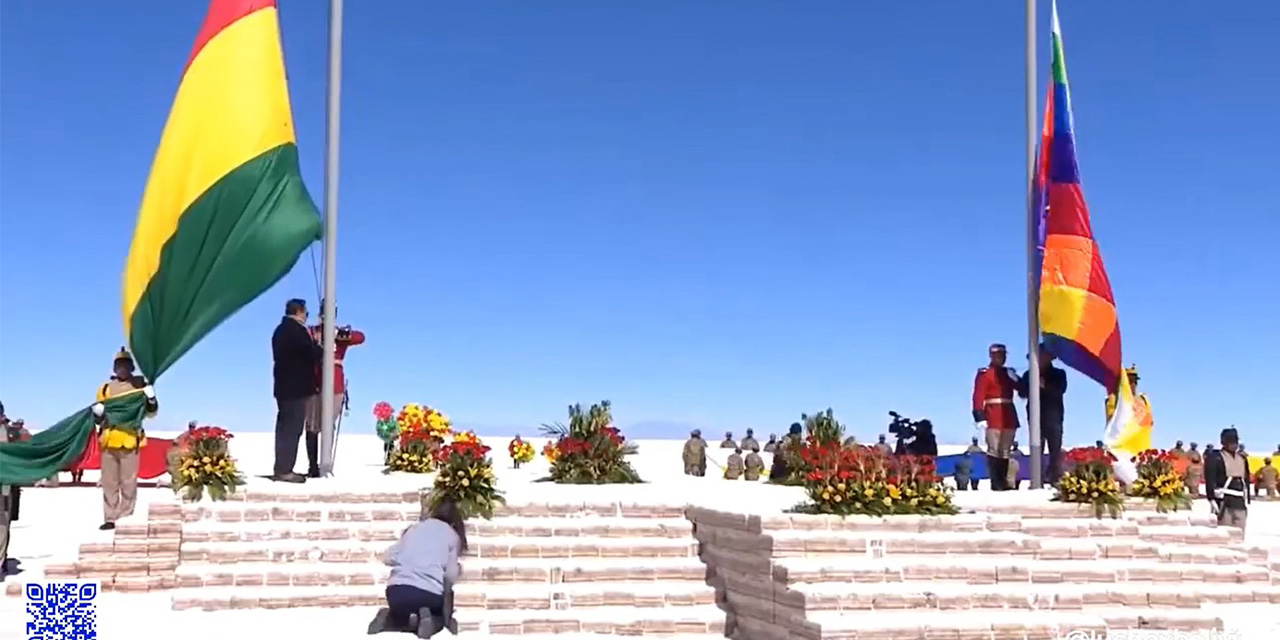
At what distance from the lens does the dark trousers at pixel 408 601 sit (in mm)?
7578

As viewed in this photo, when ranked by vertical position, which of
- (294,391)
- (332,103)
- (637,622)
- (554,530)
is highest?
(332,103)

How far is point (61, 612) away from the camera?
7672 millimetres

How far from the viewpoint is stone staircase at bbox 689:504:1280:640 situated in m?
6.82

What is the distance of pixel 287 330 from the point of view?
34.6ft

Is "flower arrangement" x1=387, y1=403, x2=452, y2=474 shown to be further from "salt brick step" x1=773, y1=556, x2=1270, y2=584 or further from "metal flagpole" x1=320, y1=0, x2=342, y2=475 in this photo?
"salt brick step" x1=773, y1=556, x2=1270, y2=584

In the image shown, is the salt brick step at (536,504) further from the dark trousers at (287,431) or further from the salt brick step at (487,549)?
the dark trousers at (287,431)

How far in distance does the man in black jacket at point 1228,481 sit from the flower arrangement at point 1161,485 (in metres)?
1.57

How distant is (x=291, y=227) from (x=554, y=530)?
4.27m

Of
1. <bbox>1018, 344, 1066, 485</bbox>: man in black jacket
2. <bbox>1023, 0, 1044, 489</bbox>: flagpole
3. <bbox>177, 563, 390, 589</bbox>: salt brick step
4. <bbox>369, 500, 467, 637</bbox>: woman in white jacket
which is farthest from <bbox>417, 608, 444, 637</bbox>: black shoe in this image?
<bbox>1018, 344, 1066, 485</bbox>: man in black jacket

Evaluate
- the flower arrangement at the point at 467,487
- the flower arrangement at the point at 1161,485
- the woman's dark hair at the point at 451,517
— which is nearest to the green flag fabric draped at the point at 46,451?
the flower arrangement at the point at 467,487

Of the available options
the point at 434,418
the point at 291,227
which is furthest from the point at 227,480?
the point at 434,418

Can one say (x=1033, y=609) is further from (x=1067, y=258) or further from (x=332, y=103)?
(x=332, y=103)

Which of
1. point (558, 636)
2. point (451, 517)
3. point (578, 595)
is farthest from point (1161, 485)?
point (451, 517)

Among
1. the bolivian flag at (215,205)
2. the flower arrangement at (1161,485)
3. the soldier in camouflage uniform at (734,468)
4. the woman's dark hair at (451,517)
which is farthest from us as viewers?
the soldier in camouflage uniform at (734,468)
